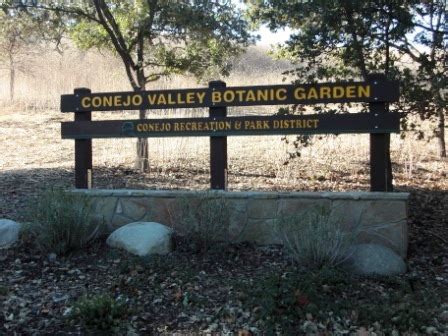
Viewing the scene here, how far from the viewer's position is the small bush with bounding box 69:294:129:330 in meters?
4.14

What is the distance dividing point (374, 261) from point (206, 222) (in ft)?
5.33

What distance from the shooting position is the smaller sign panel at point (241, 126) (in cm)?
597

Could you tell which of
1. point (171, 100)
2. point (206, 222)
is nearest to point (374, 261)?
point (206, 222)

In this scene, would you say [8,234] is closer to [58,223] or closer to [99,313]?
[58,223]

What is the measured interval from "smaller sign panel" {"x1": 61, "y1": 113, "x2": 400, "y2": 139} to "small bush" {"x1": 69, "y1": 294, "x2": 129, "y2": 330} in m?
2.58

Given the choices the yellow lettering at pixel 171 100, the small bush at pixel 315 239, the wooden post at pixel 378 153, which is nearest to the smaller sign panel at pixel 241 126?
the wooden post at pixel 378 153

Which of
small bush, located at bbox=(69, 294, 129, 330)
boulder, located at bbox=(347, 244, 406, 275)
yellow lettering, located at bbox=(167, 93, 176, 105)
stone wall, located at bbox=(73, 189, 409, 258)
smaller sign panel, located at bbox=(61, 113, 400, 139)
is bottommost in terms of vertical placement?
small bush, located at bbox=(69, 294, 129, 330)

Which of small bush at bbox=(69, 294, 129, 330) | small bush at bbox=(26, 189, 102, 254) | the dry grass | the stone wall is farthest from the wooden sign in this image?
small bush at bbox=(69, 294, 129, 330)

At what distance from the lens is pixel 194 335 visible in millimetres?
4129

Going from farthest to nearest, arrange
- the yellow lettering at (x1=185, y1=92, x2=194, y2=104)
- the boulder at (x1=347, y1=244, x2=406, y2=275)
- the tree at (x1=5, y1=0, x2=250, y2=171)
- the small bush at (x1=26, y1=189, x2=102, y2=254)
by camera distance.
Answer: the tree at (x1=5, y1=0, x2=250, y2=171) → the yellow lettering at (x1=185, y1=92, x2=194, y2=104) → the small bush at (x1=26, y1=189, x2=102, y2=254) → the boulder at (x1=347, y1=244, x2=406, y2=275)

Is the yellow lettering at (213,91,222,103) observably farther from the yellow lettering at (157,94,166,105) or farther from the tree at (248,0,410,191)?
the tree at (248,0,410,191)

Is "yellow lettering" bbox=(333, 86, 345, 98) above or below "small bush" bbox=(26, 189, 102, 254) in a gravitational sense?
above

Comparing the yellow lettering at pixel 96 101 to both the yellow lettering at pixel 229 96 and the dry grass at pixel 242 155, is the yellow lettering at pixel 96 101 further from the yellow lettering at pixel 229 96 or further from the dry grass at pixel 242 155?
the dry grass at pixel 242 155

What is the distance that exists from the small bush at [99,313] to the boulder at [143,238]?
1.23m
